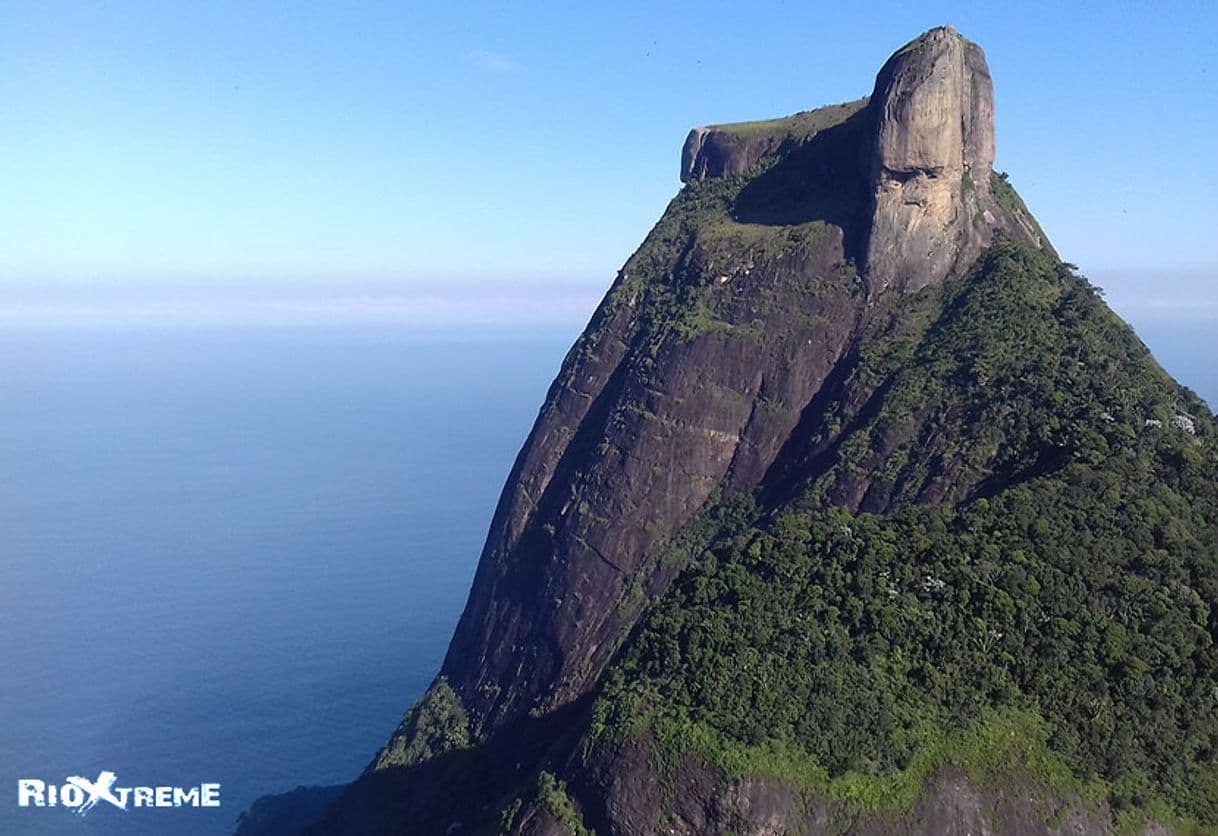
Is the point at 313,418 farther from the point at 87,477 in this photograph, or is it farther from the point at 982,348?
the point at 982,348

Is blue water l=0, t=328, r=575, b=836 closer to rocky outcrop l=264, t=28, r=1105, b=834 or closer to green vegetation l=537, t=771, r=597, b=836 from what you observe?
rocky outcrop l=264, t=28, r=1105, b=834

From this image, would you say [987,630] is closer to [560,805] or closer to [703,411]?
[560,805]

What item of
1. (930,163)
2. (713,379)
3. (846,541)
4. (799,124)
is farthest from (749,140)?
(846,541)

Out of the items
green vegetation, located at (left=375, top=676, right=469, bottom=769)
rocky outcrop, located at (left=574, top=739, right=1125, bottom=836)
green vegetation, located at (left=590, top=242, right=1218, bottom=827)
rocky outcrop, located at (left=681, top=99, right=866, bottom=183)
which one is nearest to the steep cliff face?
green vegetation, located at (left=375, top=676, right=469, bottom=769)

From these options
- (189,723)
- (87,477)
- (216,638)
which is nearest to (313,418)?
(87,477)

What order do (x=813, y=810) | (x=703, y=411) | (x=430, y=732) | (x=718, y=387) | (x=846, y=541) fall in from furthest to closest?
1. (x=718, y=387)
2. (x=703, y=411)
3. (x=430, y=732)
4. (x=846, y=541)
5. (x=813, y=810)

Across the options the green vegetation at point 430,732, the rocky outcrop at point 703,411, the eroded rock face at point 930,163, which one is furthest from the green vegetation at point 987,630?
the green vegetation at point 430,732
